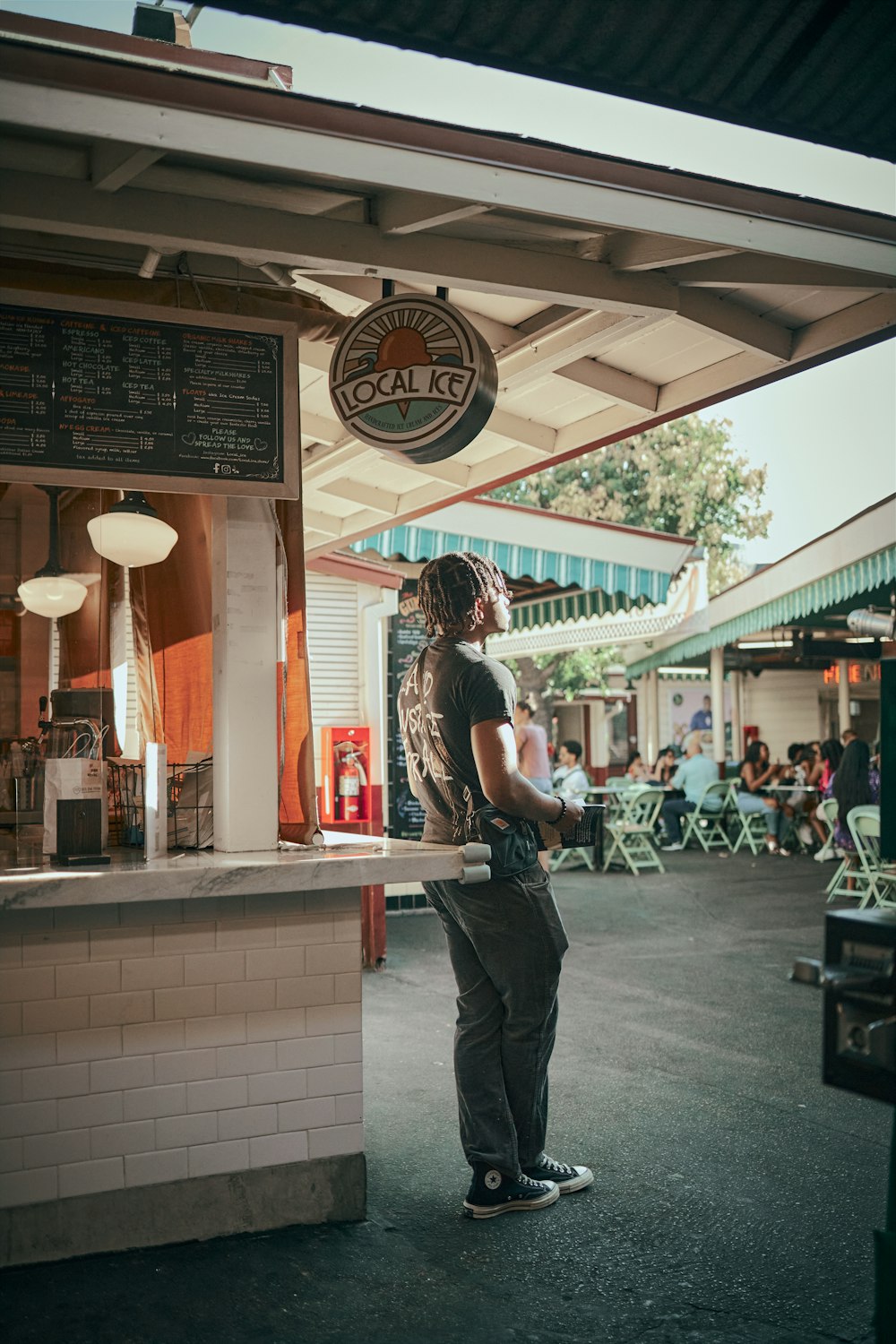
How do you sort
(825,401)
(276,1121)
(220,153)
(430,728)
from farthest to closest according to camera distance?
(825,401) < (430,728) < (276,1121) < (220,153)

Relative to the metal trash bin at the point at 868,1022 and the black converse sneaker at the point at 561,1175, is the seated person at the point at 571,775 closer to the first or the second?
the black converse sneaker at the point at 561,1175

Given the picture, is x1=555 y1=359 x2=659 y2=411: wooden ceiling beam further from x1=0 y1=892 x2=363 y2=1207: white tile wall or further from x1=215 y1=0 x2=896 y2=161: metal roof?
x1=0 y1=892 x2=363 y2=1207: white tile wall

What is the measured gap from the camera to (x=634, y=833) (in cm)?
1374

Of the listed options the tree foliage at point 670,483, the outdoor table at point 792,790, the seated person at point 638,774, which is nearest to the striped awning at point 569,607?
the outdoor table at point 792,790

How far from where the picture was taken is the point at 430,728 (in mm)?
3609

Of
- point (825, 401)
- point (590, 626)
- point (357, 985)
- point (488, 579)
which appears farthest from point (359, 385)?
point (825, 401)

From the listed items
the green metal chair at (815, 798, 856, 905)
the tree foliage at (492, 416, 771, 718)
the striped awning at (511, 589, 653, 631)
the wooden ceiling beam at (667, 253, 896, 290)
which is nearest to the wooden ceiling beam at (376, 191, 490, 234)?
the wooden ceiling beam at (667, 253, 896, 290)

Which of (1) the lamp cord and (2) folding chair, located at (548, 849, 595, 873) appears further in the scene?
(2) folding chair, located at (548, 849, 595, 873)

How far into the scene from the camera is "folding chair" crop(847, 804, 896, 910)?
9.34 metres

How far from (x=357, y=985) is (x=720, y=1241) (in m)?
1.28

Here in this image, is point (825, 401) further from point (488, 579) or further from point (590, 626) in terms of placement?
point (488, 579)

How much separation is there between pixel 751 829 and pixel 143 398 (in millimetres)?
13688

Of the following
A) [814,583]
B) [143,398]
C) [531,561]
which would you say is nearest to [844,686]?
[814,583]

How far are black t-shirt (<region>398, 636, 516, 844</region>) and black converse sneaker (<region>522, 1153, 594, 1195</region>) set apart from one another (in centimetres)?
112
